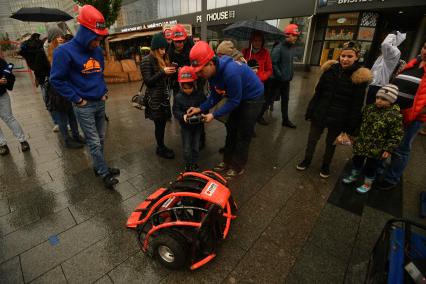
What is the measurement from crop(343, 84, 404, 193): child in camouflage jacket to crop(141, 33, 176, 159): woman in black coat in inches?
99.3

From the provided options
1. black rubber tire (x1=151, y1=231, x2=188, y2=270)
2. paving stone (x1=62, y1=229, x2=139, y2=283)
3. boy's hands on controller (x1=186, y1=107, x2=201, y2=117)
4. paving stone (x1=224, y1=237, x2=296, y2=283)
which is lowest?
paving stone (x1=62, y1=229, x2=139, y2=283)

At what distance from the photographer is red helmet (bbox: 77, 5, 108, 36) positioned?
2.34m

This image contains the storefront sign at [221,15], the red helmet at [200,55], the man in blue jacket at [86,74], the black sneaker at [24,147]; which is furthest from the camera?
the storefront sign at [221,15]

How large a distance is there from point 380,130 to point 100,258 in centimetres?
318

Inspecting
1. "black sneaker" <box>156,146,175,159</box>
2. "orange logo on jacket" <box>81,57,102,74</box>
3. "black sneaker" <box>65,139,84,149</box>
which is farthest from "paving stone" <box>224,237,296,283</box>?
"black sneaker" <box>65,139,84,149</box>

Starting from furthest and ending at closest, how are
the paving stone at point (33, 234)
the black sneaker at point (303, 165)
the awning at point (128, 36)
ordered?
the awning at point (128, 36) → the black sneaker at point (303, 165) → the paving stone at point (33, 234)

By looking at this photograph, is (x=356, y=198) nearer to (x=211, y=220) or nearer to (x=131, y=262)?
(x=211, y=220)

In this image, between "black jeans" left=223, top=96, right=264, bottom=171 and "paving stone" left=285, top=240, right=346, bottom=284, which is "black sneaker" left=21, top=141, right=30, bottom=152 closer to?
"black jeans" left=223, top=96, right=264, bottom=171

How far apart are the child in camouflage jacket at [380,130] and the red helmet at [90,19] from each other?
310 cm

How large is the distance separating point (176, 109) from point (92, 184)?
1576 mm

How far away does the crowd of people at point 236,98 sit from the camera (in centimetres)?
250

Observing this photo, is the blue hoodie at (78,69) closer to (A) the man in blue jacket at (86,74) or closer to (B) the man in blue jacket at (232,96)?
(A) the man in blue jacket at (86,74)

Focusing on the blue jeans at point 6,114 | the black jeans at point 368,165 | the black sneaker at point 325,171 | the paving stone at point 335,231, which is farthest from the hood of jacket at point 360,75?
the blue jeans at point 6,114

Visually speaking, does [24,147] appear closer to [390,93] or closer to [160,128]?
[160,128]
